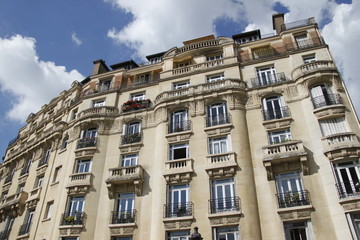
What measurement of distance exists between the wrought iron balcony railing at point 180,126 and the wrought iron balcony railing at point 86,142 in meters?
6.56

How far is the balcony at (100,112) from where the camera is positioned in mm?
26016

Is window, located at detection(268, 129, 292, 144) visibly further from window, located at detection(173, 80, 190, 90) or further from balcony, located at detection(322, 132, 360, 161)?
window, located at detection(173, 80, 190, 90)

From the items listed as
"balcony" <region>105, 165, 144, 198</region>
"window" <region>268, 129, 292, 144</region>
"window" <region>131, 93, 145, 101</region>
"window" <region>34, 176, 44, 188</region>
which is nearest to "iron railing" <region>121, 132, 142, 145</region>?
"balcony" <region>105, 165, 144, 198</region>

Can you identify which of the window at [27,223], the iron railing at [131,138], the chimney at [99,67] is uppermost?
the chimney at [99,67]

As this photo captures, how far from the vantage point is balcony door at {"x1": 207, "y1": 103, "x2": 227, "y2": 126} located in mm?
22281

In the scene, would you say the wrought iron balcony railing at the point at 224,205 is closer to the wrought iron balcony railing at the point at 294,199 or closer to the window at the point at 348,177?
the wrought iron balcony railing at the point at 294,199

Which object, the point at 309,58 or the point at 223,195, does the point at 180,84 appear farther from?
the point at 223,195

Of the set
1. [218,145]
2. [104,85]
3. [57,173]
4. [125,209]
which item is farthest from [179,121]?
[57,173]

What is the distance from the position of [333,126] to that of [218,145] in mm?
7461

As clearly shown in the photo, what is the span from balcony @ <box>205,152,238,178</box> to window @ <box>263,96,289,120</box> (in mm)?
4283

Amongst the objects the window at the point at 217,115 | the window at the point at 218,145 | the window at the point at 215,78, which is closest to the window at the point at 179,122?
the window at the point at 217,115

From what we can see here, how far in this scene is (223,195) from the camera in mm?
18984

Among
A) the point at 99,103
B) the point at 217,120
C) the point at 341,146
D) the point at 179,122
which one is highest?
the point at 99,103

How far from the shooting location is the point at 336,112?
19.6 meters
